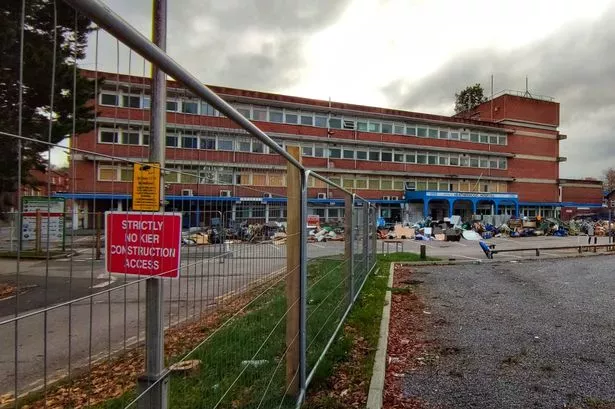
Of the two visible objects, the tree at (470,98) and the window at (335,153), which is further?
the tree at (470,98)

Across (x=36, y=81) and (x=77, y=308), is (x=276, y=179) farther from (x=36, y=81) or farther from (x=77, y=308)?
(x=36, y=81)

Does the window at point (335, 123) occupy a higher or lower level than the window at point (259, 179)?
Answer: higher

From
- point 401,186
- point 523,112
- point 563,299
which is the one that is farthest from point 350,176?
point 563,299

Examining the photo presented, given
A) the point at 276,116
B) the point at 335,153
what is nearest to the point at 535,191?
the point at 335,153

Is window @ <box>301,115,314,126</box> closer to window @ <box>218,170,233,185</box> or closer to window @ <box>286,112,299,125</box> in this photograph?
window @ <box>286,112,299,125</box>

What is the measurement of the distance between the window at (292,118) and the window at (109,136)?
5007 cm

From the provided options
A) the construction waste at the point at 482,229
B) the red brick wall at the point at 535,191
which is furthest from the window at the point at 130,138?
the red brick wall at the point at 535,191

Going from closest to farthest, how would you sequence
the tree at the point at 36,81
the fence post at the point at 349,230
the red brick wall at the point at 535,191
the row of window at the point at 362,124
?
the tree at the point at 36,81, the fence post at the point at 349,230, the row of window at the point at 362,124, the red brick wall at the point at 535,191

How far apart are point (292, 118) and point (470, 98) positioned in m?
44.5

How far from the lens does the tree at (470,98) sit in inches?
3187

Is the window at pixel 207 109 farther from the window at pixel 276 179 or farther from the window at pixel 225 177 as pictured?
the window at pixel 276 179

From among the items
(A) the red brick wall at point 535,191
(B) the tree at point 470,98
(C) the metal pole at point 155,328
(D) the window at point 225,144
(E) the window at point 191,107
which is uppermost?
(B) the tree at point 470,98

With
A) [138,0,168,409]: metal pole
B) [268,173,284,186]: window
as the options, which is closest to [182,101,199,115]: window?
[138,0,168,409]: metal pole

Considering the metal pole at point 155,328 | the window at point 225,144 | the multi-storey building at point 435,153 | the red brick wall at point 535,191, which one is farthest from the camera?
the red brick wall at point 535,191
